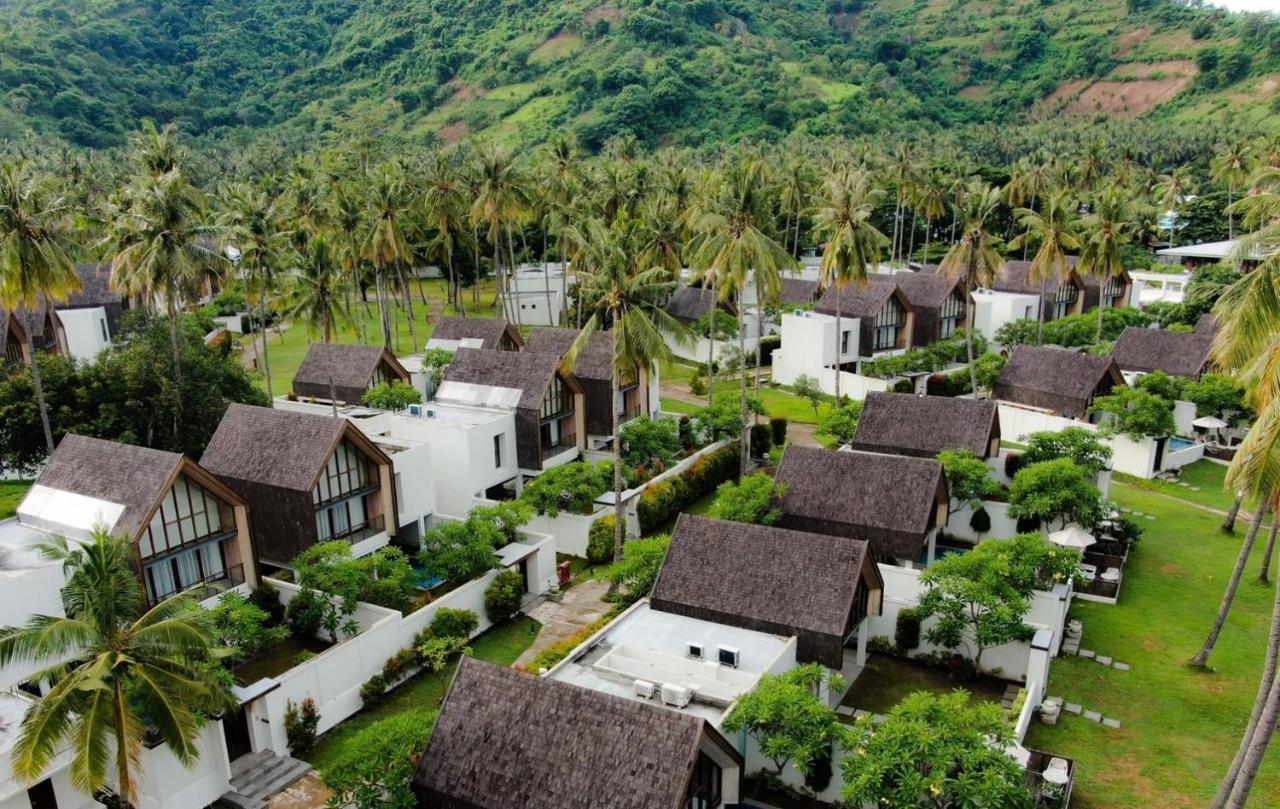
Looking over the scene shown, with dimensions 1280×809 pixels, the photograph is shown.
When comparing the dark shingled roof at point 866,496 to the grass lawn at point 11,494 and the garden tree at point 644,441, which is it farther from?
the grass lawn at point 11,494

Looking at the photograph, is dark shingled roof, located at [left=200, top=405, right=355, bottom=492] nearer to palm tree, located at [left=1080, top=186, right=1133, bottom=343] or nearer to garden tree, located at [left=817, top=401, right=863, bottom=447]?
garden tree, located at [left=817, top=401, right=863, bottom=447]

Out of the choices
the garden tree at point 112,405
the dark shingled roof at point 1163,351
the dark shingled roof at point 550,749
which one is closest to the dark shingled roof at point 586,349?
the garden tree at point 112,405

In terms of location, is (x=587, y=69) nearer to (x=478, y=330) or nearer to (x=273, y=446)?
(x=478, y=330)

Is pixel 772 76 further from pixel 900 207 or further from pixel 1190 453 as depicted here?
pixel 1190 453

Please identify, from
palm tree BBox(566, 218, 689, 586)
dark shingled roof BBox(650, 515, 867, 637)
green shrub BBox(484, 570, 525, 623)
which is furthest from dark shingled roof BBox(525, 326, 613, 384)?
dark shingled roof BBox(650, 515, 867, 637)

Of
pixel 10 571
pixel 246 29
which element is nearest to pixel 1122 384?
pixel 10 571

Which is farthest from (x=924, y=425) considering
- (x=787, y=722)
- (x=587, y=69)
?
(x=587, y=69)
